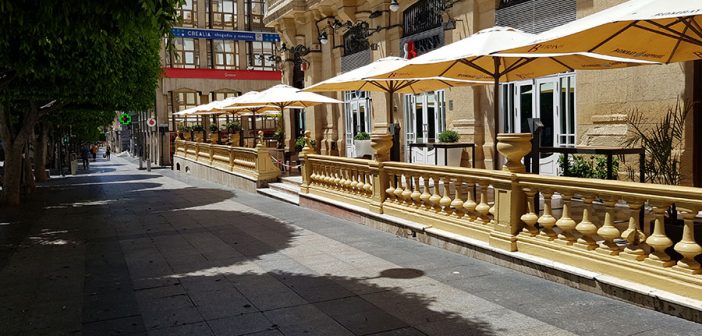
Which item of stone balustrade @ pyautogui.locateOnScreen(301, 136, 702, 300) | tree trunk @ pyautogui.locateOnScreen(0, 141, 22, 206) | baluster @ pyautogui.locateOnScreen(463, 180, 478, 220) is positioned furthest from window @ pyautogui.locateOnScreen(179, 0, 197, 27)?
baluster @ pyautogui.locateOnScreen(463, 180, 478, 220)

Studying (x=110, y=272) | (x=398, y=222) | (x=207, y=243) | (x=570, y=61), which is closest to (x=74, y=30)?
(x=110, y=272)

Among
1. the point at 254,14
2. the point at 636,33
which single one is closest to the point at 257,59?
the point at 254,14

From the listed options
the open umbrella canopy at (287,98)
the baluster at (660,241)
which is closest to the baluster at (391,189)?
the baluster at (660,241)

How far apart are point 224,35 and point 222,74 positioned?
2.95 metres

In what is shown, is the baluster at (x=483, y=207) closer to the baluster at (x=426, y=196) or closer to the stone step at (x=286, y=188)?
the baluster at (x=426, y=196)

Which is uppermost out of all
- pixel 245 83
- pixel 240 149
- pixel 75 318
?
pixel 245 83

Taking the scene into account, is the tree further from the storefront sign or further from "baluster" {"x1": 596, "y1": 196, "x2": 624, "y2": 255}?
the storefront sign

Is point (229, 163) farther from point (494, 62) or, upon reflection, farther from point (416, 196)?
point (494, 62)

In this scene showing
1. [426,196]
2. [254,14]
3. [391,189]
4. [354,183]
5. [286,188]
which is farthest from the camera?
[254,14]

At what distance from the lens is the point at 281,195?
47.2ft

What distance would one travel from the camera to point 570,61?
27.3ft

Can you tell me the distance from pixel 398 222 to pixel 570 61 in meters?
3.60

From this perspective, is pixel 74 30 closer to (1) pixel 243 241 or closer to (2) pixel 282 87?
(1) pixel 243 241

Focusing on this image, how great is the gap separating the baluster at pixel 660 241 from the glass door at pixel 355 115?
47.8 ft
